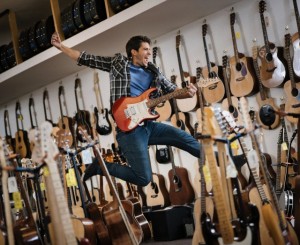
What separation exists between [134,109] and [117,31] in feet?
7.46

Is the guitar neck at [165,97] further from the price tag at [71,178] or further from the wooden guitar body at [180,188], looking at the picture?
the wooden guitar body at [180,188]

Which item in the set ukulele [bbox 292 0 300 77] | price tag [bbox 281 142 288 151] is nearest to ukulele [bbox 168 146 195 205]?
price tag [bbox 281 142 288 151]

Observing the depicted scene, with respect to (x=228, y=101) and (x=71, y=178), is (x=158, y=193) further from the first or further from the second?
(x=71, y=178)

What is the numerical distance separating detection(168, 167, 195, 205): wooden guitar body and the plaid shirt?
2.21m

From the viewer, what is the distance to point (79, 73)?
8180mm

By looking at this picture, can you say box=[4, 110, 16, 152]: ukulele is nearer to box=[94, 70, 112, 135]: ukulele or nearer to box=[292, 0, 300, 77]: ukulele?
box=[94, 70, 112, 135]: ukulele

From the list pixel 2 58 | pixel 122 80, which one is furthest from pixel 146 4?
pixel 2 58

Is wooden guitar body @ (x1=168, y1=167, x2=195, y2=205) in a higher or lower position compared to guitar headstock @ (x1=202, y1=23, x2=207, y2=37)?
lower

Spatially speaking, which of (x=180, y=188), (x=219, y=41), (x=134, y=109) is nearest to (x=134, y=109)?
(x=134, y=109)

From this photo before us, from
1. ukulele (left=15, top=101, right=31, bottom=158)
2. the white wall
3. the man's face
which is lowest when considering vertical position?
ukulele (left=15, top=101, right=31, bottom=158)

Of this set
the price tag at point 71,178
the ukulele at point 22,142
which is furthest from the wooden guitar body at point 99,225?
the ukulele at point 22,142

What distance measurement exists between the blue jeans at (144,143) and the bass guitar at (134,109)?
6 cm

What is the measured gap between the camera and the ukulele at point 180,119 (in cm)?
642

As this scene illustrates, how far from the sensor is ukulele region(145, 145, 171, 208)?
6.61 meters
